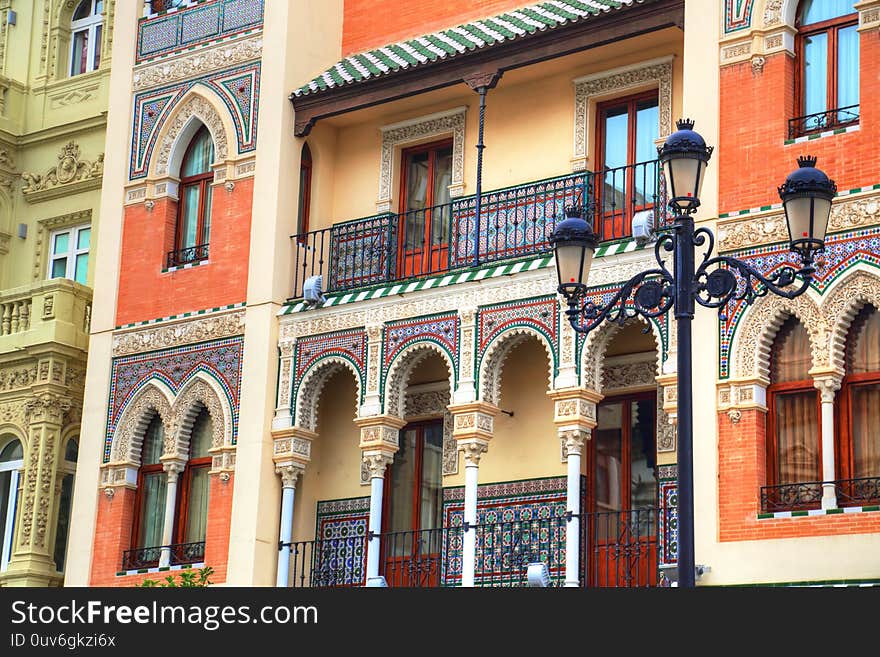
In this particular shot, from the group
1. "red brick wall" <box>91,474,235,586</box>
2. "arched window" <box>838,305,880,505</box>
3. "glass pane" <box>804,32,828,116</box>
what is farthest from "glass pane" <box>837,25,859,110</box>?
"red brick wall" <box>91,474,235,586</box>

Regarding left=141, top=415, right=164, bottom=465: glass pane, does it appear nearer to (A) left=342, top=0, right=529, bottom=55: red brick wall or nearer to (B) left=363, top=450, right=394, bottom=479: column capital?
(B) left=363, top=450, right=394, bottom=479: column capital

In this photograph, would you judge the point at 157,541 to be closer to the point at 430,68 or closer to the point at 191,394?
the point at 191,394

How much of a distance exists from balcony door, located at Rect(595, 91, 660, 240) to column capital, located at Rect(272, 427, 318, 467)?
3780 millimetres

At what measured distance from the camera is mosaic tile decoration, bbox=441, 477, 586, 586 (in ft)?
57.8

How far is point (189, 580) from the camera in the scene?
59.7 ft

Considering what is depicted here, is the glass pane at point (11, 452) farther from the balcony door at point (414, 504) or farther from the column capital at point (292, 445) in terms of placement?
the balcony door at point (414, 504)

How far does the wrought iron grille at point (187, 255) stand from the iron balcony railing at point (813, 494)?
7656 mm

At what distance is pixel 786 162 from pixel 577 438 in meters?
3.17

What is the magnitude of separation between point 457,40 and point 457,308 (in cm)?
290

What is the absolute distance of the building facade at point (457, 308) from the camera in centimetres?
1579

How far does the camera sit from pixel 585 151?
1850 cm

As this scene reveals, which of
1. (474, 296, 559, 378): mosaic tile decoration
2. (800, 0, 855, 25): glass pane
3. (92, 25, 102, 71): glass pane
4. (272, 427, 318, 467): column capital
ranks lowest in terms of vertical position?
(272, 427, 318, 467): column capital

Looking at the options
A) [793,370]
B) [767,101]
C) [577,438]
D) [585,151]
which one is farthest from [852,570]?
[585,151]

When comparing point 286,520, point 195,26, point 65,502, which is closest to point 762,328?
point 286,520
